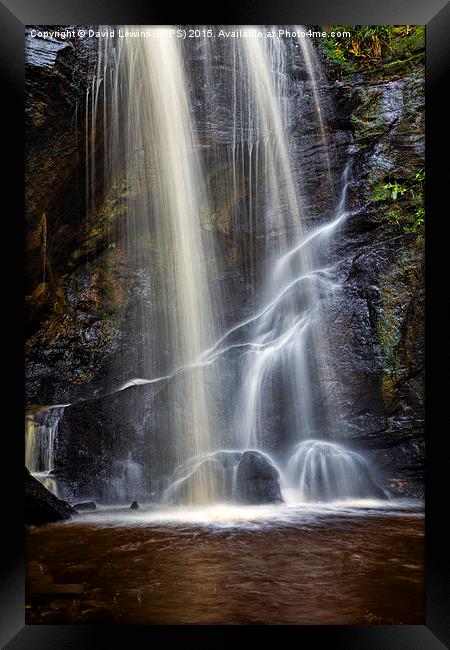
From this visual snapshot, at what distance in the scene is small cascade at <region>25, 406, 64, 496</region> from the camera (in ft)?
13.9

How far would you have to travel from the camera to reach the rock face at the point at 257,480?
408cm

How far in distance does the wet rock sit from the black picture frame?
2.74ft

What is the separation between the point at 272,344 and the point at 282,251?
0.90 m

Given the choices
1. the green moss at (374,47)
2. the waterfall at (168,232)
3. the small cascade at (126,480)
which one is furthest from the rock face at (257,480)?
the green moss at (374,47)

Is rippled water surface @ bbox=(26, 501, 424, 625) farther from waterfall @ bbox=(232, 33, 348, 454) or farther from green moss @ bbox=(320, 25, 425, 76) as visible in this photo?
green moss @ bbox=(320, 25, 425, 76)

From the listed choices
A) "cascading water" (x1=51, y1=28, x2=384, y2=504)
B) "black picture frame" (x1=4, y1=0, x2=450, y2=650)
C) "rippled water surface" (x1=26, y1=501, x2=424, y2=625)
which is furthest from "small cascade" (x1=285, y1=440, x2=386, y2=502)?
"black picture frame" (x1=4, y1=0, x2=450, y2=650)

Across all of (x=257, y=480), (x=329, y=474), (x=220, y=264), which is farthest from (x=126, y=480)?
(x=220, y=264)

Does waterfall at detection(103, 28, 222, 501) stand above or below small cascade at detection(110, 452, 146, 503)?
above

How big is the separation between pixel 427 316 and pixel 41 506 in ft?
11.0

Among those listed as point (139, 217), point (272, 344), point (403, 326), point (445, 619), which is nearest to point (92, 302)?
point (139, 217)

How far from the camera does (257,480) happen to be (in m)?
4.16

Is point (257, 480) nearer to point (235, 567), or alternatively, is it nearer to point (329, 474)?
point (329, 474)

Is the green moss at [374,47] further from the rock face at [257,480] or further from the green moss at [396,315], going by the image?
the rock face at [257,480]

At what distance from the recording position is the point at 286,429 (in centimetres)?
438
